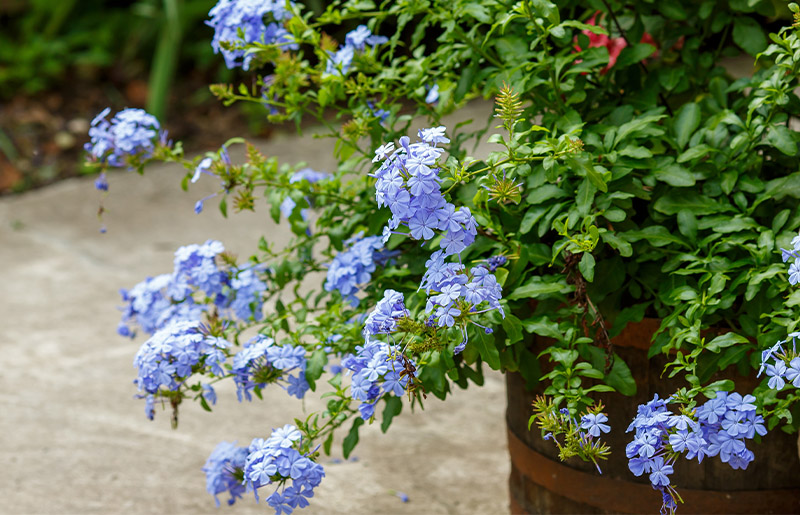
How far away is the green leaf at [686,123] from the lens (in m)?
1.35

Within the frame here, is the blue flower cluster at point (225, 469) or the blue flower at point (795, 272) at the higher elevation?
the blue flower at point (795, 272)

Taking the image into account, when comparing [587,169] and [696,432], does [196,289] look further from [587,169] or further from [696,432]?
[696,432]

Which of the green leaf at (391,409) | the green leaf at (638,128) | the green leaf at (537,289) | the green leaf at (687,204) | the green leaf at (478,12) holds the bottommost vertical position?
the green leaf at (391,409)

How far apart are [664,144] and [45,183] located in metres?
Result: 3.37

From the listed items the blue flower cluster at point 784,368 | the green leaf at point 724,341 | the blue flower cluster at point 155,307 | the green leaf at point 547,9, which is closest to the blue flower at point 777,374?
the blue flower cluster at point 784,368

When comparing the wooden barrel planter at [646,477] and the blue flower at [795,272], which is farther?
the wooden barrel planter at [646,477]

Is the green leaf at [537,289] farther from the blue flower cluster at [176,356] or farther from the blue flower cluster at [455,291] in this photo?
the blue flower cluster at [176,356]

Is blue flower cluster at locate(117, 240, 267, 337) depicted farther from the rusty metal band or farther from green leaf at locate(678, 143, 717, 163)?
green leaf at locate(678, 143, 717, 163)

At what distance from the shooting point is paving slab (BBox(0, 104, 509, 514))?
195 centimetres

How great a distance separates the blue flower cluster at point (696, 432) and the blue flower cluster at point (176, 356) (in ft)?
1.97

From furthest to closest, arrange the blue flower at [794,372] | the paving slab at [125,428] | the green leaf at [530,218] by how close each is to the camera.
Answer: the paving slab at [125,428], the green leaf at [530,218], the blue flower at [794,372]

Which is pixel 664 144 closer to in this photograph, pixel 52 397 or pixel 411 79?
pixel 411 79

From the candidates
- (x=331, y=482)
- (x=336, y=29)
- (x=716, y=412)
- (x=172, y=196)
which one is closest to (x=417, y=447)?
(x=331, y=482)

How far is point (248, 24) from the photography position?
4.78 feet
